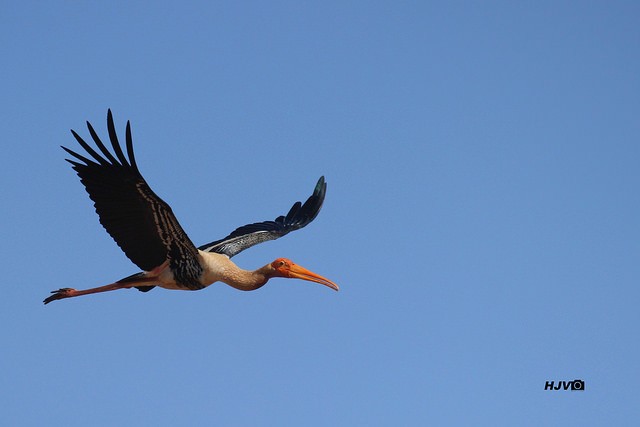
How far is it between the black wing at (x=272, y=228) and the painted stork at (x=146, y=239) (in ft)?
1.20

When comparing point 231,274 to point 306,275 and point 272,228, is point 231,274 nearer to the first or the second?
point 306,275

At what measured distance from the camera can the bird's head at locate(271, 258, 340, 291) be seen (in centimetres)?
2058

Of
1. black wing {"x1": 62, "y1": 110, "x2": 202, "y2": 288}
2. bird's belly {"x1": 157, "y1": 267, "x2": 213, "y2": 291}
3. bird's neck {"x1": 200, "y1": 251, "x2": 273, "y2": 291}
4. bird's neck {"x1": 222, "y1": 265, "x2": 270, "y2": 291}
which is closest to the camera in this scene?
black wing {"x1": 62, "y1": 110, "x2": 202, "y2": 288}

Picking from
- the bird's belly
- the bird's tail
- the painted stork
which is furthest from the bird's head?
the bird's tail

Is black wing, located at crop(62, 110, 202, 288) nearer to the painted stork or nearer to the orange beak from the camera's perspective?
the painted stork

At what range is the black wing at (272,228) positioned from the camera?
76.1 ft

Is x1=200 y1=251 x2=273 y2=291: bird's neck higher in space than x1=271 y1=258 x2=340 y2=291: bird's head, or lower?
lower

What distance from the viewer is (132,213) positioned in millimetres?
18781

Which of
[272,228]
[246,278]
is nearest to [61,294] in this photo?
[246,278]

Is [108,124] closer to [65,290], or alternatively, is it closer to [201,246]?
[65,290]

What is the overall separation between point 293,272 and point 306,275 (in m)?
0.31

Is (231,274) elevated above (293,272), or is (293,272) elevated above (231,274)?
(293,272)

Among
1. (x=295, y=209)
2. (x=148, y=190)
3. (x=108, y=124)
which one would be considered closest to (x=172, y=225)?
(x=148, y=190)

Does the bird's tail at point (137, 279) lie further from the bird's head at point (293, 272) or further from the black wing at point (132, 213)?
the bird's head at point (293, 272)
